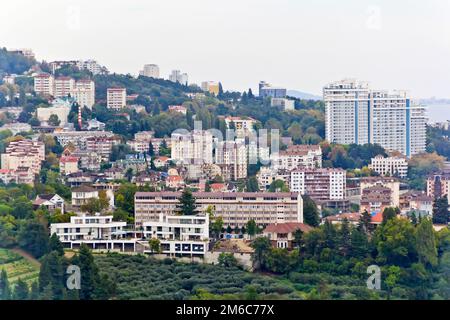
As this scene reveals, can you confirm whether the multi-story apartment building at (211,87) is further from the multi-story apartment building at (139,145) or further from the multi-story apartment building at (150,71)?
the multi-story apartment building at (139,145)

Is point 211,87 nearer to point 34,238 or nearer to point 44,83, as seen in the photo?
point 44,83

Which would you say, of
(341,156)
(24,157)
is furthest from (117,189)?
(341,156)

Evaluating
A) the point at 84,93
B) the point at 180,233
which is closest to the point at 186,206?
the point at 180,233

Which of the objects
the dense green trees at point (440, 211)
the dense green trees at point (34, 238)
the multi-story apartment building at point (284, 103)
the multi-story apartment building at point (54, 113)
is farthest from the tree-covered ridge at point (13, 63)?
the dense green trees at point (34, 238)

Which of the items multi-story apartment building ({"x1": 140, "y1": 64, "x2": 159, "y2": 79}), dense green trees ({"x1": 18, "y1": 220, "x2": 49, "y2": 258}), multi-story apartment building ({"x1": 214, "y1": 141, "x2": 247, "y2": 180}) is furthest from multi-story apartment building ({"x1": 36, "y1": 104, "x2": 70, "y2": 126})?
dense green trees ({"x1": 18, "y1": 220, "x2": 49, "y2": 258})
